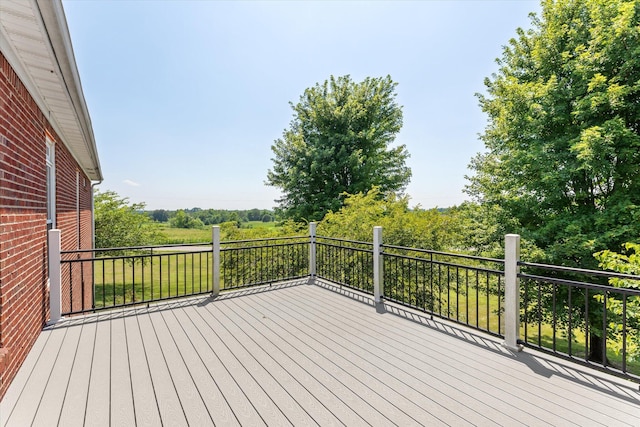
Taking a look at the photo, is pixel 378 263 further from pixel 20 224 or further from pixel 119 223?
pixel 119 223

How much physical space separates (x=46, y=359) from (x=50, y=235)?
4.73 feet

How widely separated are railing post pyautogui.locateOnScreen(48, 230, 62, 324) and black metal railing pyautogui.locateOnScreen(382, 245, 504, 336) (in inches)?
161

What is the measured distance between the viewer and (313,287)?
210 inches

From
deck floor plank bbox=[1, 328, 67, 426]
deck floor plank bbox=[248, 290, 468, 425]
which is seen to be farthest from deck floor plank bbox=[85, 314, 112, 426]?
deck floor plank bbox=[248, 290, 468, 425]

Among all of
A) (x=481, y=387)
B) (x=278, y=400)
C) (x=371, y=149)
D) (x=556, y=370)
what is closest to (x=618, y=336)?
(x=556, y=370)

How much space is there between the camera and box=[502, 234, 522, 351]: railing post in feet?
9.26

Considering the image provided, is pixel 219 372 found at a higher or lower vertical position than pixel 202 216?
lower

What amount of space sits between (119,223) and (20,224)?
12503mm

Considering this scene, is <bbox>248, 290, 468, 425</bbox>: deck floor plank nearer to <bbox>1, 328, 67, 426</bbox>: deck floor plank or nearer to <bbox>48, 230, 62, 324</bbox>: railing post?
<bbox>1, 328, 67, 426</bbox>: deck floor plank

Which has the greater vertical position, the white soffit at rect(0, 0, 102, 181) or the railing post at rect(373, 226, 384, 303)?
the white soffit at rect(0, 0, 102, 181)

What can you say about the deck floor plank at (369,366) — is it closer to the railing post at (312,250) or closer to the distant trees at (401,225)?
the railing post at (312,250)

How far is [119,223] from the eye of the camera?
13250mm

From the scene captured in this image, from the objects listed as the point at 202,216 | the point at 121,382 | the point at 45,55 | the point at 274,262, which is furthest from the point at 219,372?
the point at 202,216

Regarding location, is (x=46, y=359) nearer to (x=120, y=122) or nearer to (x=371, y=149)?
(x=120, y=122)
